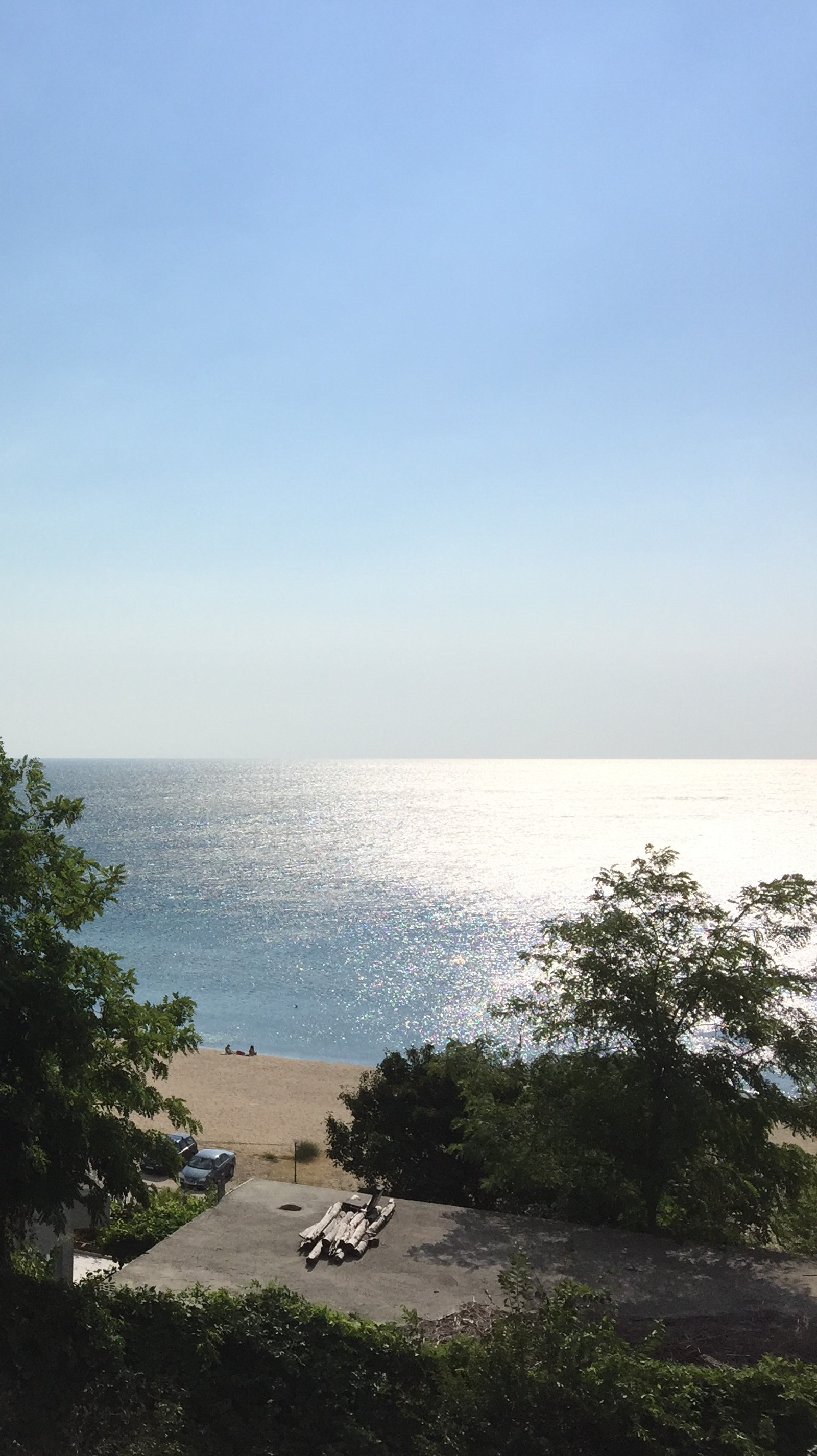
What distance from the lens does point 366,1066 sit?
194 ft

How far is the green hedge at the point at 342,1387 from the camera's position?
10164 mm

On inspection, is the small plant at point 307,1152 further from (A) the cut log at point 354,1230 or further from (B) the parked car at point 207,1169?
(A) the cut log at point 354,1230

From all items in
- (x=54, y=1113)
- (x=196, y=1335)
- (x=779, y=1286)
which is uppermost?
(x=54, y=1113)

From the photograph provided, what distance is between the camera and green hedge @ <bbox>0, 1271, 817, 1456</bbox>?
10.2 meters

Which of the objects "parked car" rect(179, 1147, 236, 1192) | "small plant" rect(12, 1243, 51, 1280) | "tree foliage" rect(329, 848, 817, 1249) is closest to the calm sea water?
"parked car" rect(179, 1147, 236, 1192)

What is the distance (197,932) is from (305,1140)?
54420mm

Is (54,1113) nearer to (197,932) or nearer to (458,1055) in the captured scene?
(458,1055)

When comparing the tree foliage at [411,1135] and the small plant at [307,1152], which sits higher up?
the tree foliage at [411,1135]

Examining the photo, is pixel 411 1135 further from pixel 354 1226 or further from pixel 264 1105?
pixel 264 1105

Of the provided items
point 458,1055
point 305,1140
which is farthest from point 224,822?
point 458,1055

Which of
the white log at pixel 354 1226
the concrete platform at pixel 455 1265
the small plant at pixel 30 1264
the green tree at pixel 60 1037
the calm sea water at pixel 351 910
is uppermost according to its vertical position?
the green tree at pixel 60 1037

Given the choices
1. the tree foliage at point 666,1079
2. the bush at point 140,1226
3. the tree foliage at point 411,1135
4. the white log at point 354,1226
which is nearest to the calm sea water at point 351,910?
the tree foliage at point 411,1135

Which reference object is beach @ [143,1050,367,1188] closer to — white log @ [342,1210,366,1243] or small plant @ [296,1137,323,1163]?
small plant @ [296,1137,323,1163]

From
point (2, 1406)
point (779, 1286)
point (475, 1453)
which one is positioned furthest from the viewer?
point (779, 1286)
